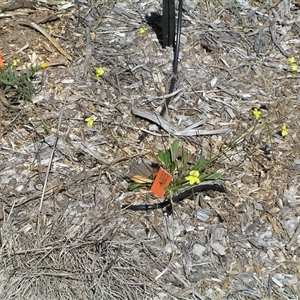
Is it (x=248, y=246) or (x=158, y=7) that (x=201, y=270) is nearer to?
(x=248, y=246)

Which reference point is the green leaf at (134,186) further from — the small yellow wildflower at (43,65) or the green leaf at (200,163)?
the small yellow wildflower at (43,65)

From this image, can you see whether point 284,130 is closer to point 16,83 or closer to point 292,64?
point 292,64

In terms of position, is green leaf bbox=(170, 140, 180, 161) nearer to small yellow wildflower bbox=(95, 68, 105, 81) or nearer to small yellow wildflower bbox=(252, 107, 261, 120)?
small yellow wildflower bbox=(252, 107, 261, 120)

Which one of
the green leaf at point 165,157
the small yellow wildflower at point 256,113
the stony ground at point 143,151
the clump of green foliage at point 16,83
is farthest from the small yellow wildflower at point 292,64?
the clump of green foliage at point 16,83

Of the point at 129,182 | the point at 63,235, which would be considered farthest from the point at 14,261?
the point at 129,182

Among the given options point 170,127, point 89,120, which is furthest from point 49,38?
point 170,127

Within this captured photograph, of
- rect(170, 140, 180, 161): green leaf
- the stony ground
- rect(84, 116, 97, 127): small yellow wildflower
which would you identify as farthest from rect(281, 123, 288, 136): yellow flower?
rect(84, 116, 97, 127): small yellow wildflower
